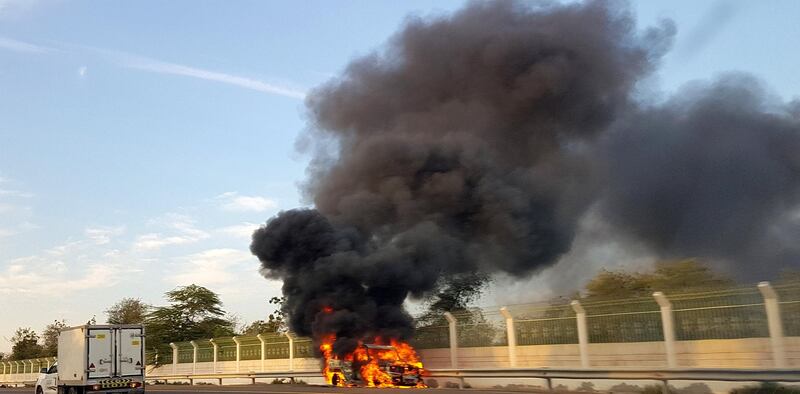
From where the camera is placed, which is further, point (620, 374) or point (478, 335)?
point (478, 335)

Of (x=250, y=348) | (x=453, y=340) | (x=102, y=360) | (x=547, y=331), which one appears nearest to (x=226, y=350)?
(x=250, y=348)

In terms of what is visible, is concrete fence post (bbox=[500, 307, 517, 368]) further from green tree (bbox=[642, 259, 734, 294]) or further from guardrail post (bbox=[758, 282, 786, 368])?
green tree (bbox=[642, 259, 734, 294])

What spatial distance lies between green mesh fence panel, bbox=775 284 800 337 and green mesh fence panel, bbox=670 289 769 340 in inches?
18.2

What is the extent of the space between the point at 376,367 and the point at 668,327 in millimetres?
10702

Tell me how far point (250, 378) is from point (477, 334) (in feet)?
43.8

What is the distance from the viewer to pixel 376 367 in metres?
25.9

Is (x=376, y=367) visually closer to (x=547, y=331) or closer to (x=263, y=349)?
(x=547, y=331)

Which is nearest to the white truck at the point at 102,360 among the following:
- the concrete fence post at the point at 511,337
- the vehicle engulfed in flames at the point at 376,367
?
the vehicle engulfed in flames at the point at 376,367

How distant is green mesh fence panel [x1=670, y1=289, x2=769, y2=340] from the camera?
1786 centimetres

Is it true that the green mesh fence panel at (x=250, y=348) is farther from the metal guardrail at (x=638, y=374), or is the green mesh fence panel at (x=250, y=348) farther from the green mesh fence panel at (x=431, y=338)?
the metal guardrail at (x=638, y=374)

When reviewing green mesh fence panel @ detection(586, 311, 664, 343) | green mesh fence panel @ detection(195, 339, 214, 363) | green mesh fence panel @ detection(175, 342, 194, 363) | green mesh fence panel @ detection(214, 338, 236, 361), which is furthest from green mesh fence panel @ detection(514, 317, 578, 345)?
green mesh fence panel @ detection(175, 342, 194, 363)

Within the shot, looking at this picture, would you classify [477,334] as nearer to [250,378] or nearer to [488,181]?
[488,181]

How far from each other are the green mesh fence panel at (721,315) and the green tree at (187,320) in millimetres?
40820

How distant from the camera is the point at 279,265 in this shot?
34188 mm
